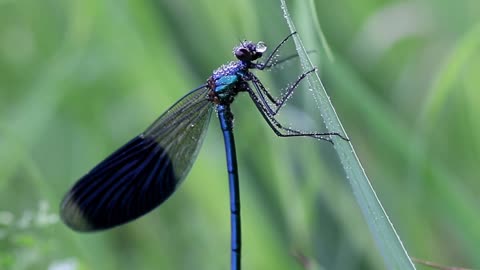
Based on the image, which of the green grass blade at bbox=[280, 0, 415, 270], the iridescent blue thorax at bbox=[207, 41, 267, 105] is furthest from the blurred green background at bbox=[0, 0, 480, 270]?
the green grass blade at bbox=[280, 0, 415, 270]

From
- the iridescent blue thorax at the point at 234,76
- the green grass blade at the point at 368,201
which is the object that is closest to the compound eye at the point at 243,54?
the iridescent blue thorax at the point at 234,76

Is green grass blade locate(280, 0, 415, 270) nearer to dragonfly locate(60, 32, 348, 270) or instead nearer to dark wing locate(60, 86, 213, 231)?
dragonfly locate(60, 32, 348, 270)

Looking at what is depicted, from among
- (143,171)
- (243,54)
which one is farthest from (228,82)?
(143,171)

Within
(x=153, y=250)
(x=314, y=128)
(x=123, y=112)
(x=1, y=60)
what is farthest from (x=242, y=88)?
(x=1, y=60)

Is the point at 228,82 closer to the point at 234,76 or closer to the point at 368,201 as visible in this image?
the point at 234,76

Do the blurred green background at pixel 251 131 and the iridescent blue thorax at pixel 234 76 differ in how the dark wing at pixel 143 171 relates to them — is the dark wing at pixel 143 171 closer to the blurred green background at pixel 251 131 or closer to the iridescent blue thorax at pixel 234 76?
the iridescent blue thorax at pixel 234 76

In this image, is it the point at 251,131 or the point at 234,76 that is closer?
the point at 234,76

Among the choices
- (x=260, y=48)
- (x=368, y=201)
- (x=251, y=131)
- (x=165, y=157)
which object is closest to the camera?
(x=368, y=201)
